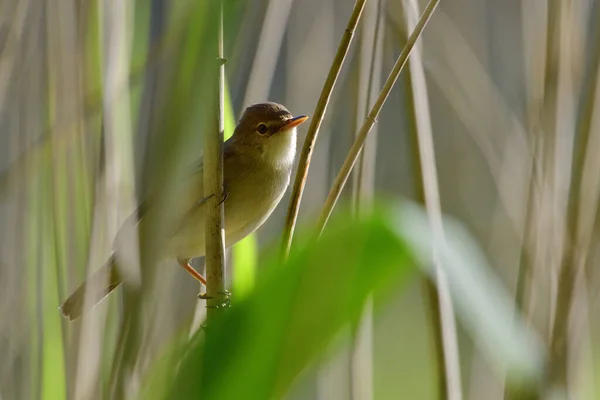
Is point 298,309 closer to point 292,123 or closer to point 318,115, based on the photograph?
point 318,115

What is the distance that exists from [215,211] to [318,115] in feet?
0.87

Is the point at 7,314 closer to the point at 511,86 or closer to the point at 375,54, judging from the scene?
the point at 375,54

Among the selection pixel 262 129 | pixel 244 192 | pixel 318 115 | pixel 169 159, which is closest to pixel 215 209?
pixel 318 115

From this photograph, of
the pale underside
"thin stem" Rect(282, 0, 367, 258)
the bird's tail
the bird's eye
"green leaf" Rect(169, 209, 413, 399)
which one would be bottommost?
"green leaf" Rect(169, 209, 413, 399)

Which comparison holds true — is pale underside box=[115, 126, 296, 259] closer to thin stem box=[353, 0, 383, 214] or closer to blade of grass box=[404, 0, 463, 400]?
thin stem box=[353, 0, 383, 214]

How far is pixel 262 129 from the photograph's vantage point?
2176 millimetres

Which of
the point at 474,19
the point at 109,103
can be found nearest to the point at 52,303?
the point at 109,103

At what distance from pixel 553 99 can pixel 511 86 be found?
4.59 feet

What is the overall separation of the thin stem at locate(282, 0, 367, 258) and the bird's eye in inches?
31.1

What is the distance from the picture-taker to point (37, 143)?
1493 mm

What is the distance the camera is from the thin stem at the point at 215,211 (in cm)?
116

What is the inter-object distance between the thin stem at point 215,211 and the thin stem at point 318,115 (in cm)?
11

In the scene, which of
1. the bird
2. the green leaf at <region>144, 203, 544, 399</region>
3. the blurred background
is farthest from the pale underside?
the green leaf at <region>144, 203, 544, 399</region>

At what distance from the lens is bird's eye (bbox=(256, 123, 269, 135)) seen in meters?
2.17
